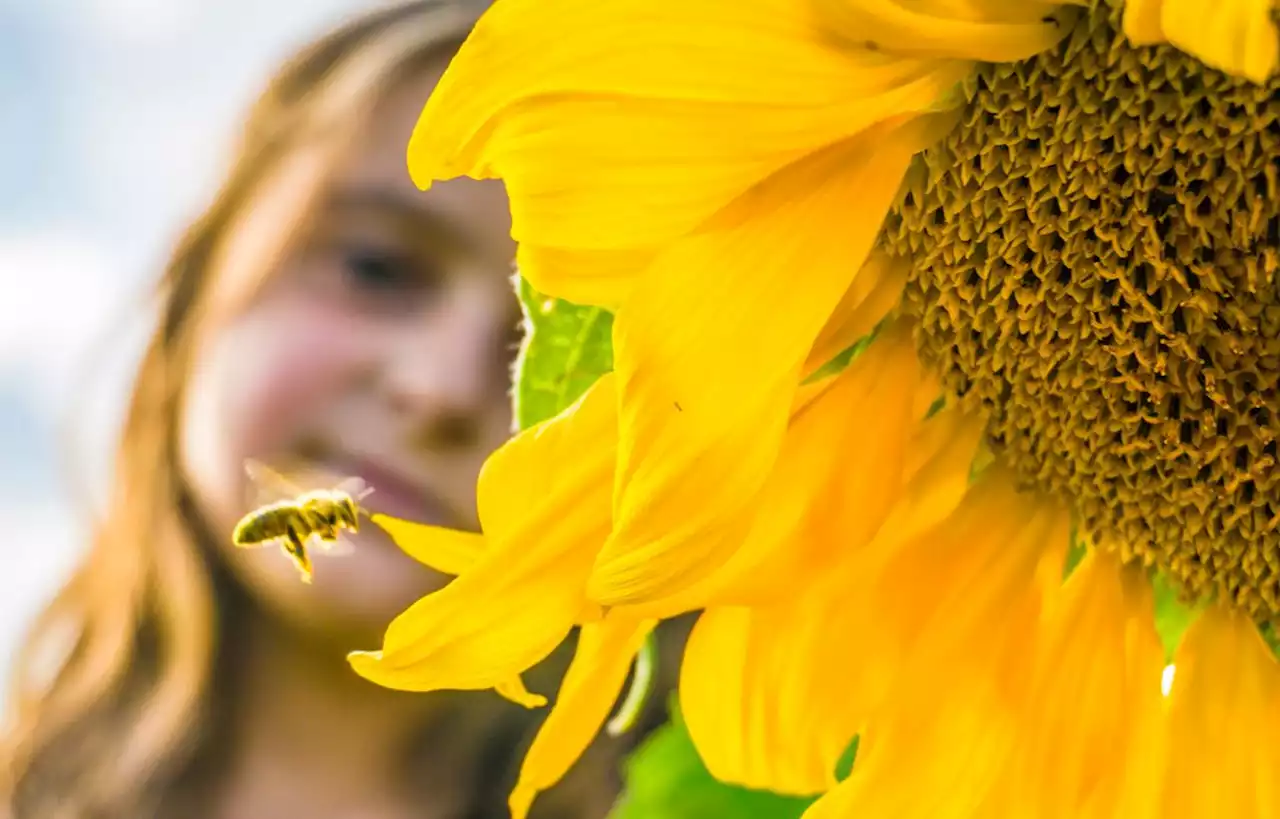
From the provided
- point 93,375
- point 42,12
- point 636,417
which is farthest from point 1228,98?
point 42,12

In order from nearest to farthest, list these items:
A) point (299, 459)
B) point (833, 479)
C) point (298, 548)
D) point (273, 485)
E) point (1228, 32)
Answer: point (1228, 32), point (833, 479), point (298, 548), point (273, 485), point (299, 459)

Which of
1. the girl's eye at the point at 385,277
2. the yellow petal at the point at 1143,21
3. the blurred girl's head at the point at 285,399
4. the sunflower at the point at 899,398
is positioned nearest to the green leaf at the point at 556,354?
the sunflower at the point at 899,398

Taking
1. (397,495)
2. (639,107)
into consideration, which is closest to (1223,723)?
(639,107)

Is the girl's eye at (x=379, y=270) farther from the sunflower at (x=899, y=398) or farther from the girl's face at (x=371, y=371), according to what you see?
the sunflower at (x=899, y=398)

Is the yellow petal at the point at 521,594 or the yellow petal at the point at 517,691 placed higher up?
the yellow petal at the point at 521,594

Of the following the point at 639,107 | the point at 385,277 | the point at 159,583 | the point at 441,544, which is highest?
the point at 639,107

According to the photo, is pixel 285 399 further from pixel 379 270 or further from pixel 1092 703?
pixel 1092 703

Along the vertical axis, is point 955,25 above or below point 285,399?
above
